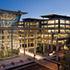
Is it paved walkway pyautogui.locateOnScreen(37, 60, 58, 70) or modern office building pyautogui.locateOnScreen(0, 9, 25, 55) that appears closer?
paved walkway pyautogui.locateOnScreen(37, 60, 58, 70)

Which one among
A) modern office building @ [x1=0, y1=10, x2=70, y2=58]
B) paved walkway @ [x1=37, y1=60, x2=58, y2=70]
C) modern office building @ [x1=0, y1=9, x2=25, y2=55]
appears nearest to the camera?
paved walkway @ [x1=37, y1=60, x2=58, y2=70]

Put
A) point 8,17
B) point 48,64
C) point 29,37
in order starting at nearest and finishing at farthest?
point 48,64
point 29,37
point 8,17

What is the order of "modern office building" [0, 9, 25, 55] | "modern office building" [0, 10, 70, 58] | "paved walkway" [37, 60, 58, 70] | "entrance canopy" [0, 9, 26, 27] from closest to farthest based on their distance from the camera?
"paved walkway" [37, 60, 58, 70] → "modern office building" [0, 10, 70, 58] → "modern office building" [0, 9, 25, 55] → "entrance canopy" [0, 9, 26, 27]

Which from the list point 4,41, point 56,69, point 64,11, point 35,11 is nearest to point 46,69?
point 56,69

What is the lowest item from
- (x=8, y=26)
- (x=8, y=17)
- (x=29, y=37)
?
(x=29, y=37)

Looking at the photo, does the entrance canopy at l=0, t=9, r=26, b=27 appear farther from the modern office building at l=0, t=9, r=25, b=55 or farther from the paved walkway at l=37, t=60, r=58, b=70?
the paved walkway at l=37, t=60, r=58, b=70

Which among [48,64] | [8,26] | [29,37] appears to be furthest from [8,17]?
[48,64]

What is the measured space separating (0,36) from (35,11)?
8.36 metres

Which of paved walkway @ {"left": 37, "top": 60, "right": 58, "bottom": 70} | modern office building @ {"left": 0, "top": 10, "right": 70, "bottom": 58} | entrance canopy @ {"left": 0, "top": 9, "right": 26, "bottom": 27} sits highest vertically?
entrance canopy @ {"left": 0, "top": 9, "right": 26, "bottom": 27}

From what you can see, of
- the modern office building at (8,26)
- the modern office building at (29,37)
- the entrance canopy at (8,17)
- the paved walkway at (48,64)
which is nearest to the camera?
the paved walkway at (48,64)

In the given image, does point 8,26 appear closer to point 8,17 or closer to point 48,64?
point 8,17

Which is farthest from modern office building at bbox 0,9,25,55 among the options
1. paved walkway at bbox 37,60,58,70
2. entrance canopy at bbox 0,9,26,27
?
paved walkway at bbox 37,60,58,70

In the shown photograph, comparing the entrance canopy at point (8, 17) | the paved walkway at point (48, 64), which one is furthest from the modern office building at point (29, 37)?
the paved walkway at point (48, 64)

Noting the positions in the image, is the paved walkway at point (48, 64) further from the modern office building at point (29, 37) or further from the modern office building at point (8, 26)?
the modern office building at point (8, 26)
